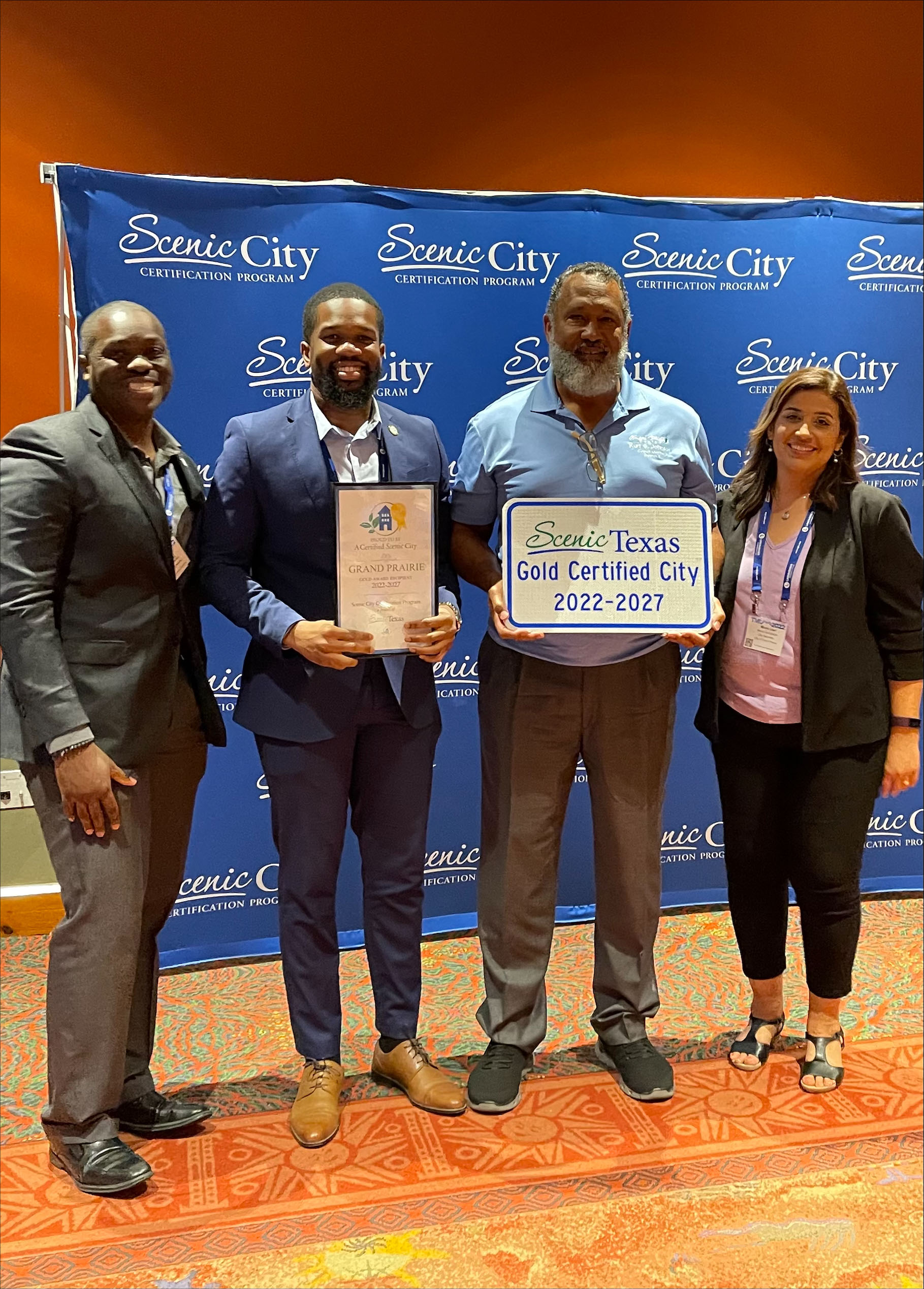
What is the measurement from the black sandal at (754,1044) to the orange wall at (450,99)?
299cm

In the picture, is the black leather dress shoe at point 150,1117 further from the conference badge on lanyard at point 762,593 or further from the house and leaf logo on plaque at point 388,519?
the conference badge on lanyard at point 762,593

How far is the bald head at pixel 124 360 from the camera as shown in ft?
6.83

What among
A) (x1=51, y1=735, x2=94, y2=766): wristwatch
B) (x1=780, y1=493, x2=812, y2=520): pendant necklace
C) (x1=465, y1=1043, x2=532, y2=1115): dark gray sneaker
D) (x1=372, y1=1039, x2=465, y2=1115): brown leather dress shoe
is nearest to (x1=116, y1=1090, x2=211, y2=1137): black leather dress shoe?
(x1=372, y1=1039, x2=465, y2=1115): brown leather dress shoe

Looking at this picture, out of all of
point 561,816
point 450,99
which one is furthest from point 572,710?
point 450,99

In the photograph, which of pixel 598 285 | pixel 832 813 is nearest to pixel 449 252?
pixel 598 285

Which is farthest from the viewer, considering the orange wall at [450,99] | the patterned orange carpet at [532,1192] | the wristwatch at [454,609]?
the orange wall at [450,99]

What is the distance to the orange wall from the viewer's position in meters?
3.49

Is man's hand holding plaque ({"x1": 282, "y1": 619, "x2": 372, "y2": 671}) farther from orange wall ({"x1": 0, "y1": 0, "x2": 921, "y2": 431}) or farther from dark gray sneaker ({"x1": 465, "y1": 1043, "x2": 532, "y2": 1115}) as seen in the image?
orange wall ({"x1": 0, "y1": 0, "x2": 921, "y2": 431})

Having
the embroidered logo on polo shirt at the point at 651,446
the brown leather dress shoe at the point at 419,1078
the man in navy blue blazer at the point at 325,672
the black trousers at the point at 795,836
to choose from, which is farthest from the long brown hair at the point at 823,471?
the brown leather dress shoe at the point at 419,1078

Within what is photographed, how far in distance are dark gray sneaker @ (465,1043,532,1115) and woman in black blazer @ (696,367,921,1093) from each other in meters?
0.63

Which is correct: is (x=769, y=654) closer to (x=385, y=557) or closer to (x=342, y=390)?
(x=385, y=557)

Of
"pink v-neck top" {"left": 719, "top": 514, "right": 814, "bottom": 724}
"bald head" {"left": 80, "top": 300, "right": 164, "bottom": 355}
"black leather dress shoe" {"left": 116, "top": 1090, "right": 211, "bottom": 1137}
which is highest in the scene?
"bald head" {"left": 80, "top": 300, "right": 164, "bottom": 355}

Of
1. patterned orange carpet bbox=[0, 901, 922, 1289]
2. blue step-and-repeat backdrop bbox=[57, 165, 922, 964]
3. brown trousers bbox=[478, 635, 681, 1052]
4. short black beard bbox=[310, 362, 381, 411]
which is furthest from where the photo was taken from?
blue step-and-repeat backdrop bbox=[57, 165, 922, 964]

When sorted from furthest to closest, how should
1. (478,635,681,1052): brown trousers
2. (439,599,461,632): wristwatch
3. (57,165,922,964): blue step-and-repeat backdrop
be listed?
1. (57,165,922,964): blue step-and-repeat backdrop
2. (478,635,681,1052): brown trousers
3. (439,599,461,632): wristwatch
